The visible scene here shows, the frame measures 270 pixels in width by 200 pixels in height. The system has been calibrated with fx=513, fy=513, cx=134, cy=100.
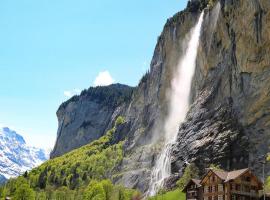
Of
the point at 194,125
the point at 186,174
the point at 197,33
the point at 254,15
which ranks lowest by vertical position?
the point at 186,174

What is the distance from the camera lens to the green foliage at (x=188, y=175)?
477 feet

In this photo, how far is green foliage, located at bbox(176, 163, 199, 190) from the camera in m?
145

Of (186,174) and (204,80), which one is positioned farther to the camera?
(204,80)

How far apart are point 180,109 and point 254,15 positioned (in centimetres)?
5974

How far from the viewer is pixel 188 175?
14538cm

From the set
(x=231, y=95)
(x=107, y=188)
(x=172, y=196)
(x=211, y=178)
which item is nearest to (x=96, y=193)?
(x=107, y=188)

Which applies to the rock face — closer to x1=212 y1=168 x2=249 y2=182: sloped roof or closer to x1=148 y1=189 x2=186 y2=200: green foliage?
x1=148 y1=189 x2=186 y2=200: green foliage

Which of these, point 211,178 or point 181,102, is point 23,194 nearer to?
point 181,102

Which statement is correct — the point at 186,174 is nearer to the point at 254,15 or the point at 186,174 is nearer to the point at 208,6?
the point at 254,15

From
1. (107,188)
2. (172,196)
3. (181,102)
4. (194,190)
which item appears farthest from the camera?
(181,102)

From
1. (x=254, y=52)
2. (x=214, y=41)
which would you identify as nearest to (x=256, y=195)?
(x=254, y=52)

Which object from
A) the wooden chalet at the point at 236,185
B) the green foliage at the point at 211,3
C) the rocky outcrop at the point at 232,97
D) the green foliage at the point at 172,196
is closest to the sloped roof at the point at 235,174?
the wooden chalet at the point at 236,185

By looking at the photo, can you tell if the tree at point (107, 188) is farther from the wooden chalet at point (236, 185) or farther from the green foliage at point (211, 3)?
the green foliage at point (211, 3)

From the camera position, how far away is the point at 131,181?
186m
